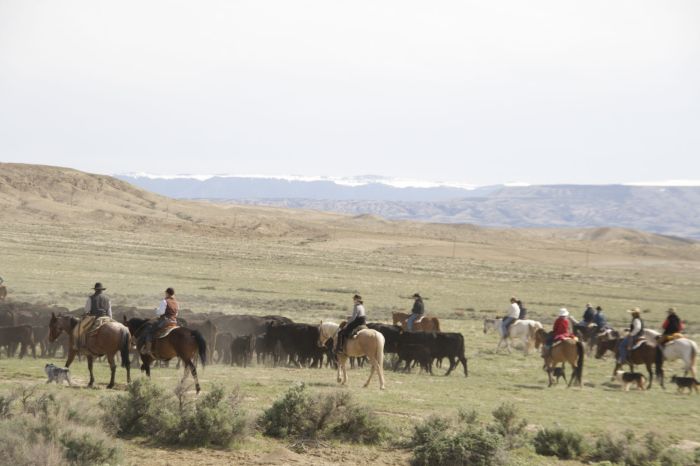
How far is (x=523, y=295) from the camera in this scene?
52.8 m

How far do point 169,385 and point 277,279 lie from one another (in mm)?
36333

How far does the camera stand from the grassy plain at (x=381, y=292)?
14.9 m

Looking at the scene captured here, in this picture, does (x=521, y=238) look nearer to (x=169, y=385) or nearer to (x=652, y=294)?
(x=652, y=294)

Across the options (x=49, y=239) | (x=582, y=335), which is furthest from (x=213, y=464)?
(x=49, y=239)

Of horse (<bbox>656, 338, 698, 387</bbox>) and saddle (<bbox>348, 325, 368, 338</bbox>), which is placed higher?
saddle (<bbox>348, 325, 368, 338</bbox>)

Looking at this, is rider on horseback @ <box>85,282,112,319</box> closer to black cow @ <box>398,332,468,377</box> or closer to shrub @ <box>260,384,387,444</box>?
shrub @ <box>260,384,387,444</box>

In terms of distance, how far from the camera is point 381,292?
48125mm

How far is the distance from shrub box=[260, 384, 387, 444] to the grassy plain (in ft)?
1.15

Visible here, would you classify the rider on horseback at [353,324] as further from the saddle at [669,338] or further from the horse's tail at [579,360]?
the saddle at [669,338]

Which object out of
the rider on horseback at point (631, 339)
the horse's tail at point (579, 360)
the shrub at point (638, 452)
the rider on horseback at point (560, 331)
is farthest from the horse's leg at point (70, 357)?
the rider on horseback at point (631, 339)

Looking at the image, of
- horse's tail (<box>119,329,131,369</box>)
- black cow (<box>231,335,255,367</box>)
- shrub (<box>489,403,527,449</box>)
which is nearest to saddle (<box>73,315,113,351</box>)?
horse's tail (<box>119,329,131,369</box>)

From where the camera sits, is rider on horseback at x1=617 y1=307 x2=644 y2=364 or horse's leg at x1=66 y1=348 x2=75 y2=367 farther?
rider on horseback at x1=617 y1=307 x2=644 y2=364

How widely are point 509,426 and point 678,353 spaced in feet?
29.8

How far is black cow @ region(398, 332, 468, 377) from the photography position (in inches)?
811
